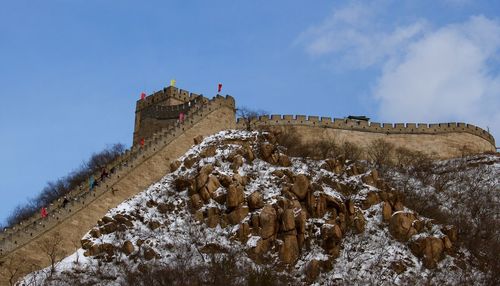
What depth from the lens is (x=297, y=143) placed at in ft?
190

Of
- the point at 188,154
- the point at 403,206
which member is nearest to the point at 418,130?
the point at 403,206

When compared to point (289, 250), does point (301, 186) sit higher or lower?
higher

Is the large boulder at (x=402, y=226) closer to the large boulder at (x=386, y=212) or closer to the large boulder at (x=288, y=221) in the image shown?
the large boulder at (x=386, y=212)

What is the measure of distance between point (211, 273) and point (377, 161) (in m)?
25.5

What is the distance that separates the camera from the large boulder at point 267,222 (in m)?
43.4

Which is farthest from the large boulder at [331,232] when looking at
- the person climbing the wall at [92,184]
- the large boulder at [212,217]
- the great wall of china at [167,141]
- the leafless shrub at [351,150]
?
the leafless shrub at [351,150]

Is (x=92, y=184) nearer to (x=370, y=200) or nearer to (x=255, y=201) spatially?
(x=255, y=201)

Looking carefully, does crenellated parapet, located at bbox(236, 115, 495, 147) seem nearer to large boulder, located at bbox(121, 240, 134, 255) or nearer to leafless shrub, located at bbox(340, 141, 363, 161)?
leafless shrub, located at bbox(340, 141, 363, 161)

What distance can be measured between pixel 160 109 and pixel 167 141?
9212mm

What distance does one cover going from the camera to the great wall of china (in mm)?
41812

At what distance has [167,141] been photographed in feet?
167

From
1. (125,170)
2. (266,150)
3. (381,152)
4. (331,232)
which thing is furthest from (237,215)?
(381,152)

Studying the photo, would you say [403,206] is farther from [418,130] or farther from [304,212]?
[418,130]

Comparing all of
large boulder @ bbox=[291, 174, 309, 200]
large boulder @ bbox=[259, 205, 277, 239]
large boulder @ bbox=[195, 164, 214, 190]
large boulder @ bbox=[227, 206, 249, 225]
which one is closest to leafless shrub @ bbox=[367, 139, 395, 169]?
large boulder @ bbox=[291, 174, 309, 200]
